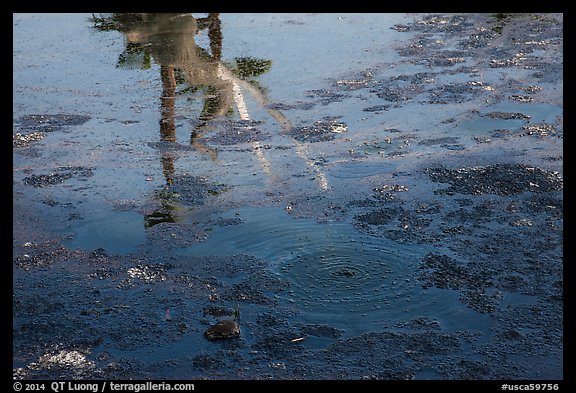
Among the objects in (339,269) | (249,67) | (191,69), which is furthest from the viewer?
(249,67)

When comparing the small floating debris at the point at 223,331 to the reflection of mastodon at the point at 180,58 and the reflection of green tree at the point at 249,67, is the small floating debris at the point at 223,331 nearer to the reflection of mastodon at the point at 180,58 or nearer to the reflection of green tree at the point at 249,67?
the reflection of mastodon at the point at 180,58

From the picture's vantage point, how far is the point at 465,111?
10.2 meters

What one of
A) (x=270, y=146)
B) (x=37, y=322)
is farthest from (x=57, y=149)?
(x=37, y=322)

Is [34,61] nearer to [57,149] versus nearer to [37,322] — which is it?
[57,149]

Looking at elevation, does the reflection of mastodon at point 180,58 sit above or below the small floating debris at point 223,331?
above

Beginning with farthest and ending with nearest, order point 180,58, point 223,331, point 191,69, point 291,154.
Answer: point 180,58 → point 191,69 → point 291,154 → point 223,331

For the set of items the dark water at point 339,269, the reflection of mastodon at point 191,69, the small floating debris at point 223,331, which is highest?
the reflection of mastodon at point 191,69

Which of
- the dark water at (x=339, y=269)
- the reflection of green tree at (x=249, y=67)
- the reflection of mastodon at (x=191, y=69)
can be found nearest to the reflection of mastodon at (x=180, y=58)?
the reflection of mastodon at (x=191, y=69)

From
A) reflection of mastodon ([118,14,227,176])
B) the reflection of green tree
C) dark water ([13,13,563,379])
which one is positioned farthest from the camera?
the reflection of green tree

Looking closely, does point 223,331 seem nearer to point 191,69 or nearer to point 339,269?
point 339,269

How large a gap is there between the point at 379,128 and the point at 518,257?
321 centimetres

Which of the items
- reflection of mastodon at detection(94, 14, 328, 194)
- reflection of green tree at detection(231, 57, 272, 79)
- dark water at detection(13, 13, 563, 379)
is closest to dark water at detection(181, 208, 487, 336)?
dark water at detection(13, 13, 563, 379)

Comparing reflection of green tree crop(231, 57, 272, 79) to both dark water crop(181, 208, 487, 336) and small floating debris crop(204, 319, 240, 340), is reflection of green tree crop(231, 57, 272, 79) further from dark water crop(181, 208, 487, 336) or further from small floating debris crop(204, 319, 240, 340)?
small floating debris crop(204, 319, 240, 340)

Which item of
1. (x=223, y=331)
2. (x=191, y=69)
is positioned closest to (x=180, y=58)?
(x=191, y=69)
